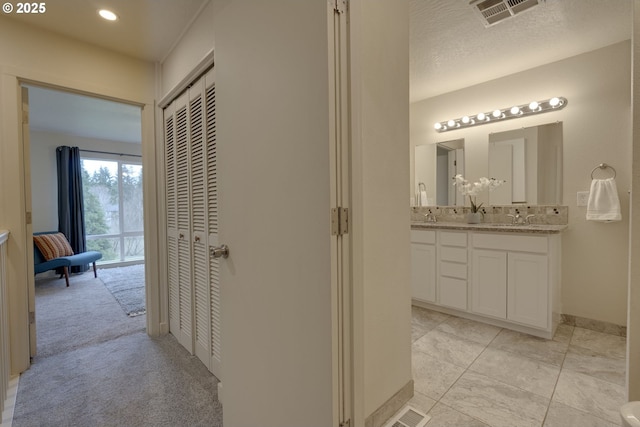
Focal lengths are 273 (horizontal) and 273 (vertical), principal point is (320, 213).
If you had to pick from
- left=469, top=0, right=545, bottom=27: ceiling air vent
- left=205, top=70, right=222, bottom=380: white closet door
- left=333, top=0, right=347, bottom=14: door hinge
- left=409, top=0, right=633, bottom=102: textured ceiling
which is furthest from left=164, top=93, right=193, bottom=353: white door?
left=469, top=0, right=545, bottom=27: ceiling air vent

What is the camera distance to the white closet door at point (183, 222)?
2110mm

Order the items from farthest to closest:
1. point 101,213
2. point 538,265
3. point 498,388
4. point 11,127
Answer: point 101,213 → point 538,265 → point 11,127 → point 498,388

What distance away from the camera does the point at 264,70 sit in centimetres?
108

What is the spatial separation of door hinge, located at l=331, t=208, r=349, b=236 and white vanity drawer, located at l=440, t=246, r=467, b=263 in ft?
7.08

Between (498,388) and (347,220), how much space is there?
1.58m

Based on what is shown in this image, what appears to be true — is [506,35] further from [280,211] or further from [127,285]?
[127,285]

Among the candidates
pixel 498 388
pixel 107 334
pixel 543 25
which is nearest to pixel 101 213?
pixel 107 334

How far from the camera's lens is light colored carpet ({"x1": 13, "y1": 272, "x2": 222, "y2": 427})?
1524mm

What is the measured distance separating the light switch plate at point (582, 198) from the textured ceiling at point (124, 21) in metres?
3.37

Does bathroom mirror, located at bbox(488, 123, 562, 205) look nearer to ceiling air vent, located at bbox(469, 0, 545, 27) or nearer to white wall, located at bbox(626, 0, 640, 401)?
ceiling air vent, located at bbox(469, 0, 545, 27)

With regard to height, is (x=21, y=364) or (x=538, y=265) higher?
(x=538, y=265)

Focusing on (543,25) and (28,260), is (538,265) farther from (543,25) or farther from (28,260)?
(28,260)

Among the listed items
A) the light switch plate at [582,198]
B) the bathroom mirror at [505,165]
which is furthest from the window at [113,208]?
the light switch plate at [582,198]

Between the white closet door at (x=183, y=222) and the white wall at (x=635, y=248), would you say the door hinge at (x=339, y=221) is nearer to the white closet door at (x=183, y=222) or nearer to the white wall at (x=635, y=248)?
the white wall at (x=635, y=248)
